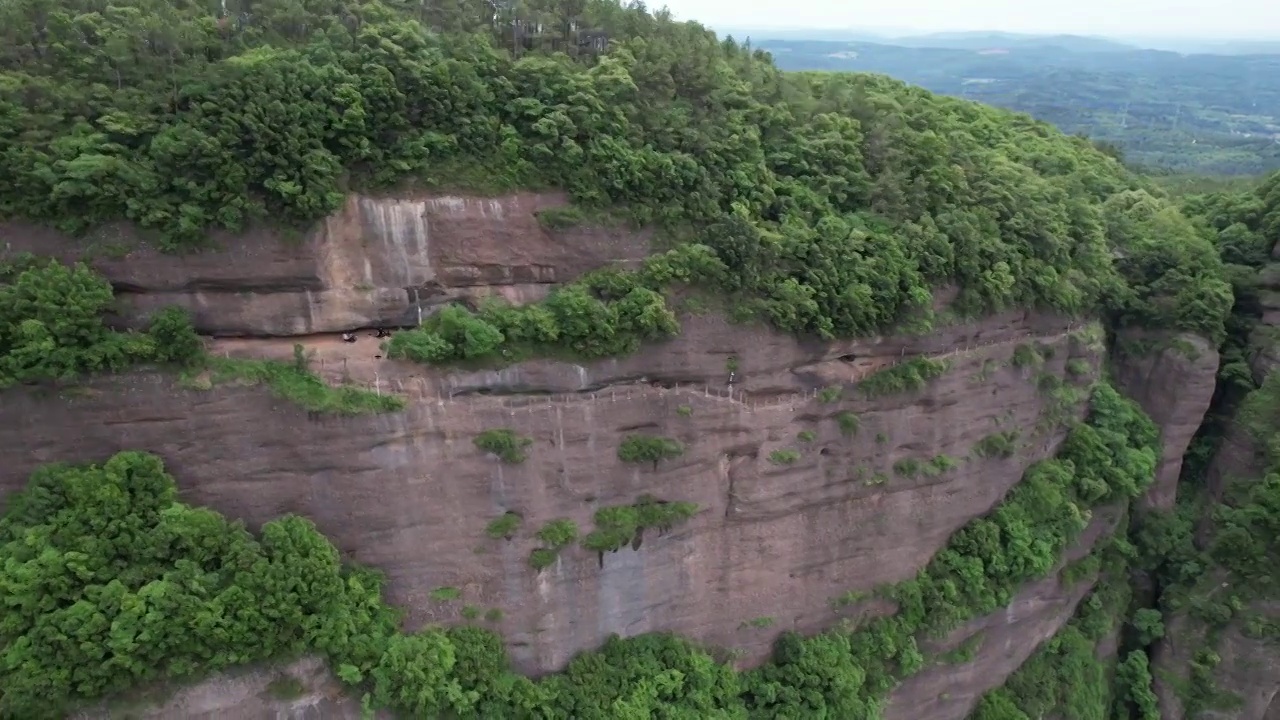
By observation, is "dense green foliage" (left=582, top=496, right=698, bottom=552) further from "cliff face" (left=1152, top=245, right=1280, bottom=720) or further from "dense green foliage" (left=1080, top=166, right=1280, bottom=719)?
"cliff face" (left=1152, top=245, right=1280, bottom=720)

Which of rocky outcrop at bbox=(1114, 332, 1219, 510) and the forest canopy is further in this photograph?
rocky outcrop at bbox=(1114, 332, 1219, 510)

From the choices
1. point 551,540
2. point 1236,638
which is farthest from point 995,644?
point 551,540

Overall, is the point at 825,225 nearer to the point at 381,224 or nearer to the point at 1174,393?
the point at 381,224

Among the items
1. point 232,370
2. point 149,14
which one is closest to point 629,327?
point 232,370

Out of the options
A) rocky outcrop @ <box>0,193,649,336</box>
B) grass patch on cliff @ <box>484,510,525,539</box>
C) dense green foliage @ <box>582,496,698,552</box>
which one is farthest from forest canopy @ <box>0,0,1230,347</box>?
grass patch on cliff @ <box>484,510,525,539</box>

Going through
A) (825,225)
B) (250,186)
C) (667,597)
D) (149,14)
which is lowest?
(667,597)

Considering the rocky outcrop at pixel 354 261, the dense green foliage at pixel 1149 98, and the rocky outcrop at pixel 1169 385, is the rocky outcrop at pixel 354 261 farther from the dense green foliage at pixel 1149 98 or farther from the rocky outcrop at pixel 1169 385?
the dense green foliage at pixel 1149 98
